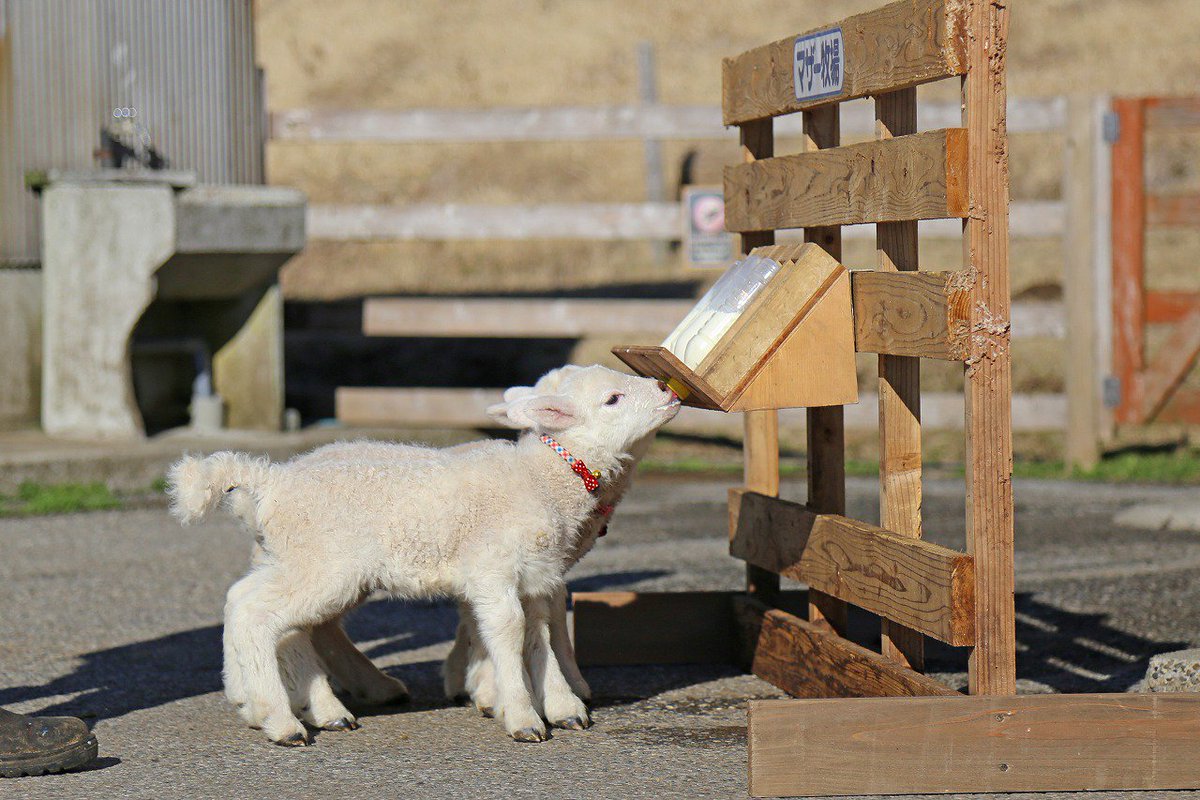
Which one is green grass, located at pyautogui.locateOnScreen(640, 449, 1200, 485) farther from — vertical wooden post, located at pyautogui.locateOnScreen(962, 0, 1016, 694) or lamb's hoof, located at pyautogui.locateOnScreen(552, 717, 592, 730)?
vertical wooden post, located at pyautogui.locateOnScreen(962, 0, 1016, 694)

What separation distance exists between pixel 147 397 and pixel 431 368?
3.57 m

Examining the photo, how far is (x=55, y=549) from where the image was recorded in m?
8.62

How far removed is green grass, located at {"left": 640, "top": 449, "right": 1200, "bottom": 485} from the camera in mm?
10734

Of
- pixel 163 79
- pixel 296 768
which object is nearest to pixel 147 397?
pixel 163 79

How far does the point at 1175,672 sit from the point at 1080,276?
623 cm

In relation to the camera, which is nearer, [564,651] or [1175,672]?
[1175,672]

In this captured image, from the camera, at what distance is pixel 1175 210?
10906 millimetres

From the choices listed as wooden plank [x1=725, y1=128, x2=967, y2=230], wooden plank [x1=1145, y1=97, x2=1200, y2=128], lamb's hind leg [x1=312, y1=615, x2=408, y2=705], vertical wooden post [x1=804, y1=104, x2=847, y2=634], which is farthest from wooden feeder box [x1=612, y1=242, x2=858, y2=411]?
wooden plank [x1=1145, y1=97, x2=1200, y2=128]

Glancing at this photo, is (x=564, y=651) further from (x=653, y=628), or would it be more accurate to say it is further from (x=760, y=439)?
(x=760, y=439)

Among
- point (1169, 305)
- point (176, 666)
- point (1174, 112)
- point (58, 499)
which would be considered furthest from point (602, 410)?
point (1174, 112)

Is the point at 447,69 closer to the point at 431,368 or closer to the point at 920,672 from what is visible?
the point at 431,368

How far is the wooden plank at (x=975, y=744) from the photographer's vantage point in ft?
14.2

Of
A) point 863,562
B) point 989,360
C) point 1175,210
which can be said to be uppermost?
point 1175,210

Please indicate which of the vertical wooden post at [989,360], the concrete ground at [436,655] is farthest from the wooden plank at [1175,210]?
the vertical wooden post at [989,360]
